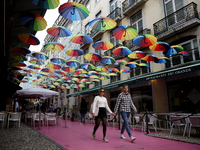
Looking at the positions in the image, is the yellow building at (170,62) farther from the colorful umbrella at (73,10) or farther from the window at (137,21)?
the colorful umbrella at (73,10)

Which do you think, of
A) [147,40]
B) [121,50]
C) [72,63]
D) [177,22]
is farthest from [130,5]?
[147,40]

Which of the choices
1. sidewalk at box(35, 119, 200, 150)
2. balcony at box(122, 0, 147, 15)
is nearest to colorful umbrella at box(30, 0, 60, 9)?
sidewalk at box(35, 119, 200, 150)

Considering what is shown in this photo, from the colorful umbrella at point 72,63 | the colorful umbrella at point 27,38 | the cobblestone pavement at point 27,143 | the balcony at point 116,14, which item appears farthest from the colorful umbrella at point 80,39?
the balcony at point 116,14

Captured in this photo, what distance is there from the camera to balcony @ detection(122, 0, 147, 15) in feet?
47.9

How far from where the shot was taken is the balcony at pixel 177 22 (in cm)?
996

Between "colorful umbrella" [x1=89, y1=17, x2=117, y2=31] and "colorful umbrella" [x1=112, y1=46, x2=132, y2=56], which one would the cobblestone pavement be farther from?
"colorful umbrella" [x1=112, y1=46, x2=132, y2=56]

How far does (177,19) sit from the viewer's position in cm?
1112

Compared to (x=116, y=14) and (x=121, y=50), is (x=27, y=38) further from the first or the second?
(x=116, y=14)

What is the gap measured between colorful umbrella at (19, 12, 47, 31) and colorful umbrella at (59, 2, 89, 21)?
35.1 inches

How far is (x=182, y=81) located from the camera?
10445mm

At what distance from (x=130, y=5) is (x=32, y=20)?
11940 millimetres

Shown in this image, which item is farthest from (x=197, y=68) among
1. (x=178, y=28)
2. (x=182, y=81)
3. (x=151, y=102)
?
(x=151, y=102)

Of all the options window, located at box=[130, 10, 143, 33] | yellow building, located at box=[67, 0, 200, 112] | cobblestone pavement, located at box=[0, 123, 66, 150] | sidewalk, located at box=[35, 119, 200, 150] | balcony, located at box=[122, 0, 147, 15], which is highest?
balcony, located at box=[122, 0, 147, 15]

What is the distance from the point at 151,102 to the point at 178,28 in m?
5.98
